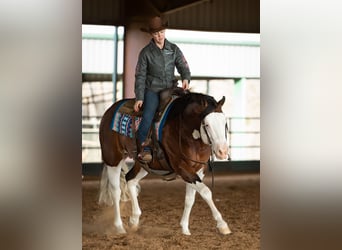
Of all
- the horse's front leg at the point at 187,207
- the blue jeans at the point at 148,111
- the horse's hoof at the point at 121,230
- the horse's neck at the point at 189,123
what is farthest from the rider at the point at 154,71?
the horse's hoof at the point at 121,230

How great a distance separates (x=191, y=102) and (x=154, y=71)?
0.21 meters

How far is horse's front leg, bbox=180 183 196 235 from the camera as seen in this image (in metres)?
2.48

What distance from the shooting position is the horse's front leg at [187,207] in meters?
2.48

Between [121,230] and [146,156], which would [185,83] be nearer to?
[146,156]

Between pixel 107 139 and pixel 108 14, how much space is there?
0.87 m

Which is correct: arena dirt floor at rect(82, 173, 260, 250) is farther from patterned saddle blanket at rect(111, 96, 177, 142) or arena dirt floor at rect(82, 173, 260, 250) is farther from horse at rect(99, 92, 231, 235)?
patterned saddle blanket at rect(111, 96, 177, 142)

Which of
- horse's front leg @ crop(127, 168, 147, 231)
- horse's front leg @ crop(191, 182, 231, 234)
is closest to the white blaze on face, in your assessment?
horse's front leg @ crop(191, 182, 231, 234)

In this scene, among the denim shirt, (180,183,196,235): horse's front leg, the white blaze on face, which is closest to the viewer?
the white blaze on face

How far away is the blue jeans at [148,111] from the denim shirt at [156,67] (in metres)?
0.02

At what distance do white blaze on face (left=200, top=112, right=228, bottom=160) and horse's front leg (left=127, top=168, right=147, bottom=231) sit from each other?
17.2 inches
